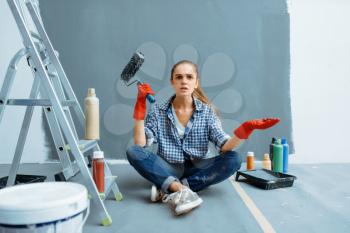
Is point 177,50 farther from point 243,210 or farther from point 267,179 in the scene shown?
point 243,210

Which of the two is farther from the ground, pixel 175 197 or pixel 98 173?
pixel 98 173

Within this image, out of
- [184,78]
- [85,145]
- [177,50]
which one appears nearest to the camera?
[85,145]

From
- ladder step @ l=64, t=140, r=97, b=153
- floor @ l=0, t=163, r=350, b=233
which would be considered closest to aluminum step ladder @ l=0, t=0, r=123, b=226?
ladder step @ l=64, t=140, r=97, b=153

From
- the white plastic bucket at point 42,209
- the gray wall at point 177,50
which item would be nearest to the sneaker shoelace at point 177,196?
the white plastic bucket at point 42,209

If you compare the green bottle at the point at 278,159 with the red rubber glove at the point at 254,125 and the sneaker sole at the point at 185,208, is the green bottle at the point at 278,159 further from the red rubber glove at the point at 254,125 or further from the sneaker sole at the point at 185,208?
the sneaker sole at the point at 185,208

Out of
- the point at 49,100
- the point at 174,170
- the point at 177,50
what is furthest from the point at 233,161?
the point at 177,50

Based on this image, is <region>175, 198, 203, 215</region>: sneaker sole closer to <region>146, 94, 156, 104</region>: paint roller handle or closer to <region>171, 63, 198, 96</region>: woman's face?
<region>146, 94, 156, 104</region>: paint roller handle

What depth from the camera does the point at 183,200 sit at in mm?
1470

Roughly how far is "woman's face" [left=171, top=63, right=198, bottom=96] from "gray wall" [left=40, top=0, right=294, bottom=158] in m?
0.75

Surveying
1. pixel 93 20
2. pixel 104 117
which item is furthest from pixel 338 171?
pixel 93 20

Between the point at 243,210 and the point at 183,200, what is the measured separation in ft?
1.01

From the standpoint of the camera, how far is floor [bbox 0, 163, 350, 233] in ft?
4.38

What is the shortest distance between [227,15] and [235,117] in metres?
0.83

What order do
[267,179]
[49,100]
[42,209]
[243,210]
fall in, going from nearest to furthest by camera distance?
[42,209], [49,100], [243,210], [267,179]
